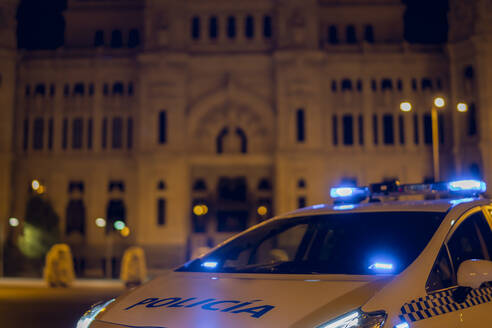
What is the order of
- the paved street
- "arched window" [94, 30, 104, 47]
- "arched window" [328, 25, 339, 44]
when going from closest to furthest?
the paved street → "arched window" [328, 25, 339, 44] → "arched window" [94, 30, 104, 47]

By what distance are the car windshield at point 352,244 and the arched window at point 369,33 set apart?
123ft

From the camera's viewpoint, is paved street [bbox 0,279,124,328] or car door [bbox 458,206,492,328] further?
paved street [bbox 0,279,124,328]

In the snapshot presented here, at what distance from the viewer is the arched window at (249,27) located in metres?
39.0

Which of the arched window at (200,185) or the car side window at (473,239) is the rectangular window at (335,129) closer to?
the arched window at (200,185)

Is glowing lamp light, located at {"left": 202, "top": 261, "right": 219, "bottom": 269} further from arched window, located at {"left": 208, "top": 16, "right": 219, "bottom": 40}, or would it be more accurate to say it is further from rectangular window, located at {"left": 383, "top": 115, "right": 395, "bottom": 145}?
arched window, located at {"left": 208, "top": 16, "right": 219, "bottom": 40}

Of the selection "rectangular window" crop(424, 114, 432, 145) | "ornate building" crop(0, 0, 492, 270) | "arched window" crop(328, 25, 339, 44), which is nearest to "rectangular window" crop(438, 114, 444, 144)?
"ornate building" crop(0, 0, 492, 270)

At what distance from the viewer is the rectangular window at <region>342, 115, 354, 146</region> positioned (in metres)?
38.8

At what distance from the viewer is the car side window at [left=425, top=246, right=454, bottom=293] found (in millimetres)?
3678

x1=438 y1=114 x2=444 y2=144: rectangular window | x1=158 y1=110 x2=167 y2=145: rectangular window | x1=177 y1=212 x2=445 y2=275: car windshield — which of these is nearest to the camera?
x1=177 y1=212 x2=445 y2=275: car windshield

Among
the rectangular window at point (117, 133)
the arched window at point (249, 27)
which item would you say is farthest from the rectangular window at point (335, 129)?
the rectangular window at point (117, 133)

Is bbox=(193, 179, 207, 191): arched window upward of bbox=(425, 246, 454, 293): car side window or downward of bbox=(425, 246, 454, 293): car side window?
upward

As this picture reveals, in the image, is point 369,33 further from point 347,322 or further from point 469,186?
point 347,322

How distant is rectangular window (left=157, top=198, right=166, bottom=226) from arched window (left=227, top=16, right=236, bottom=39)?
463 inches

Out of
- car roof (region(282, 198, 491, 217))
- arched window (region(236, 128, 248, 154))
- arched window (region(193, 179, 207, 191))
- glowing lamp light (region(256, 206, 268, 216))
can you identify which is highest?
arched window (region(236, 128, 248, 154))
